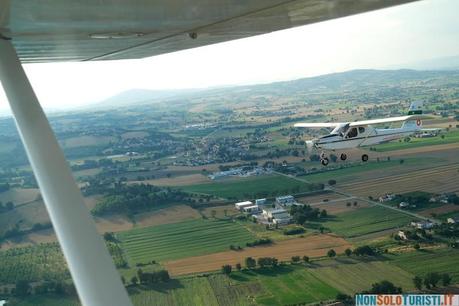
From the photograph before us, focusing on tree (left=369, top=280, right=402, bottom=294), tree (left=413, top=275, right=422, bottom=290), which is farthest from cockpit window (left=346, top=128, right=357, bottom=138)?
tree (left=413, top=275, right=422, bottom=290)

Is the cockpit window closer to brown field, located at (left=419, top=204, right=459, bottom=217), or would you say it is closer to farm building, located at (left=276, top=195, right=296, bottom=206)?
brown field, located at (left=419, top=204, right=459, bottom=217)

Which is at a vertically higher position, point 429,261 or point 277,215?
point 277,215

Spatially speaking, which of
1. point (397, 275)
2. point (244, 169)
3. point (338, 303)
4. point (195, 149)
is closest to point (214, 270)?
point (338, 303)

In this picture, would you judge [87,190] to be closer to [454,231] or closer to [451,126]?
[454,231]

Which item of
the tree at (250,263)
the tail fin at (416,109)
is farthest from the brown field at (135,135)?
the tail fin at (416,109)

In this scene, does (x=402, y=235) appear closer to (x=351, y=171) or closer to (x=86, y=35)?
(x=351, y=171)

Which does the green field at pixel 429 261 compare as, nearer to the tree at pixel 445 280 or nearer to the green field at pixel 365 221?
the tree at pixel 445 280

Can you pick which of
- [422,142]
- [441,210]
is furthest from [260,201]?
[422,142]
